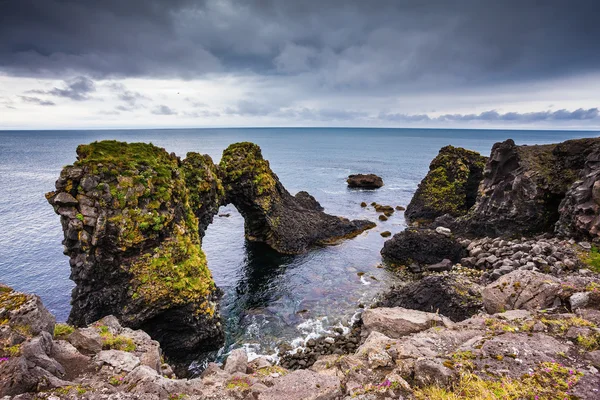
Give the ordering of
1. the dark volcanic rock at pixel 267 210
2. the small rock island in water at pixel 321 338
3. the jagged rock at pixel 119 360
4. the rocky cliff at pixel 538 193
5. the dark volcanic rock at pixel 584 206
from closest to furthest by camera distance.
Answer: the small rock island in water at pixel 321 338
the jagged rock at pixel 119 360
the dark volcanic rock at pixel 584 206
the rocky cliff at pixel 538 193
the dark volcanic rock at pixel 267 210

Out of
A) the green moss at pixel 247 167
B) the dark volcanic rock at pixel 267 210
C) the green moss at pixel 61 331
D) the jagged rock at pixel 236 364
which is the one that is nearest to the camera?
the green moss at pixel 61 331

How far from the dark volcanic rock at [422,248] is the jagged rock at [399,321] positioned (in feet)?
61.7

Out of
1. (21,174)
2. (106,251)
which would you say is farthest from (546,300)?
(21,174)

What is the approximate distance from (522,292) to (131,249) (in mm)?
25157

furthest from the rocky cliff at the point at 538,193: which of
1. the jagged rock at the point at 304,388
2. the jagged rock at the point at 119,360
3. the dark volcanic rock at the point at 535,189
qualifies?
the jagged rock at the point at 119,360

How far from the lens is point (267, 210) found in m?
44.6

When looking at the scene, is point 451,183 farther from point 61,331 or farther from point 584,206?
point 61,331

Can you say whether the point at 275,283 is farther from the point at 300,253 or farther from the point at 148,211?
the point at 148,211

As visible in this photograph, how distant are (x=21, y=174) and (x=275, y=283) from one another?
361 ft

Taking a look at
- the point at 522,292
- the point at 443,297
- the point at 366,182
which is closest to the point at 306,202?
the point at 443,297

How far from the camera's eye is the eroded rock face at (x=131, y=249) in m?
21.0

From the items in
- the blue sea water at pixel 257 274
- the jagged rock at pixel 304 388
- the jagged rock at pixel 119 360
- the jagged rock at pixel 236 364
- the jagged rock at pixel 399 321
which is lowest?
the blue sea water at pixel 257 274

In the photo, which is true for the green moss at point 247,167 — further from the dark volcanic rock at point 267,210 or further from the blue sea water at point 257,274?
the blue sea water at point 257,274

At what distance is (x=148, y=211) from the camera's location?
22.3 metres
